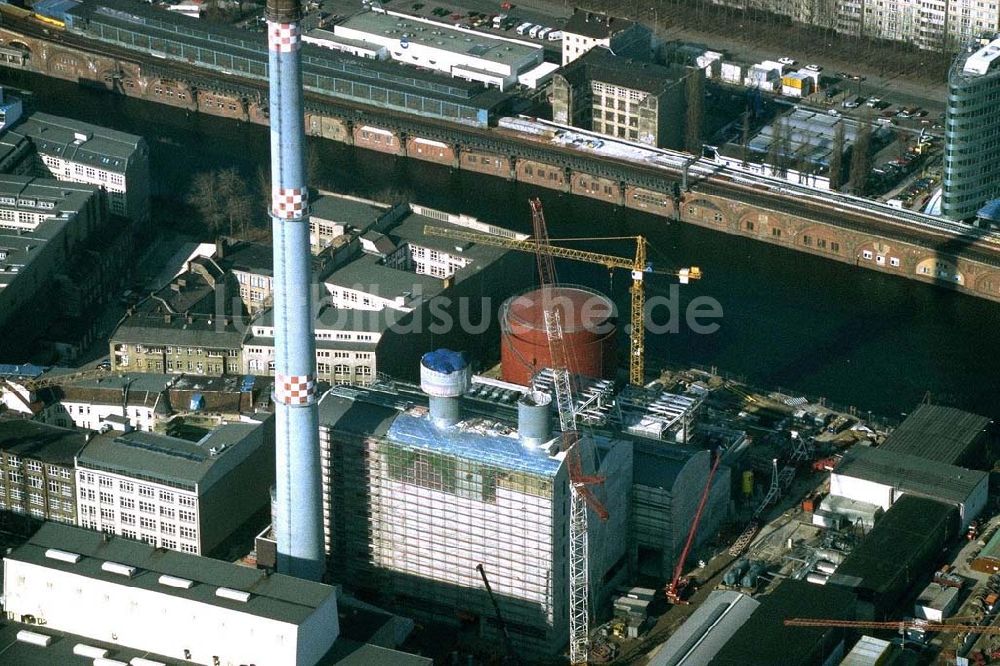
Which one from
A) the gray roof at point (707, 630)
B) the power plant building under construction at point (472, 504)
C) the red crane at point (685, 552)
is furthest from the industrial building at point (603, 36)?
the gray roof at point (707, 630)

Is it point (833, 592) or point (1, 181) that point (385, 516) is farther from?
point (1, 181)

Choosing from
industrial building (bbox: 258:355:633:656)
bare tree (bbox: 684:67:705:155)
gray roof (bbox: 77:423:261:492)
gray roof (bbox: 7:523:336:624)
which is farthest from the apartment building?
bare tree (bbox: 684:67:705:155)

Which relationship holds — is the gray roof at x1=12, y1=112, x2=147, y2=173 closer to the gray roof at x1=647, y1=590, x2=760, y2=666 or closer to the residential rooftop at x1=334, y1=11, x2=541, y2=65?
the residential rooftop at x1=334, y1=11, x2=541, y2=65

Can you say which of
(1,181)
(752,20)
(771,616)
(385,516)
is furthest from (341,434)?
(752,20)

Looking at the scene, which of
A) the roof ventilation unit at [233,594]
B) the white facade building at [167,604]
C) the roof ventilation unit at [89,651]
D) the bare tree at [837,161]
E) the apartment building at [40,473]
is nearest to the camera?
the white facade building at [167,604]

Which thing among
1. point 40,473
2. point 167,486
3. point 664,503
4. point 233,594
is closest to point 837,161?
point 664,503

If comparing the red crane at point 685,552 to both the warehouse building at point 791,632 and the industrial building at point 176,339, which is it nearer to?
the warehouse building at point 791,632

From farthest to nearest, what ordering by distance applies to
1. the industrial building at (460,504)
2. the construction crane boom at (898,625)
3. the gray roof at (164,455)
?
the gray roof at (164,455) → the industrial building at (460,504) → the construction crane boom at (898,625)
